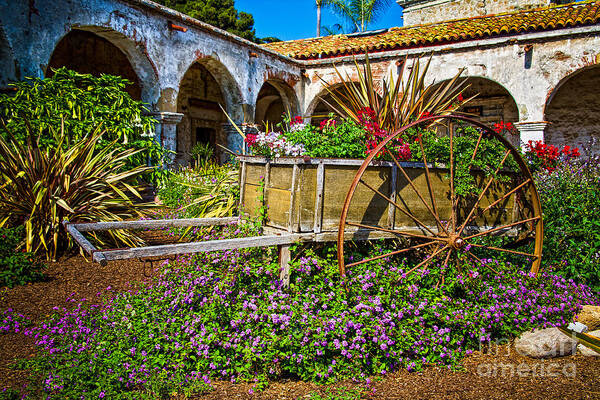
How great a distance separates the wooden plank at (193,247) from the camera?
252cm

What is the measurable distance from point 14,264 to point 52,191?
0.93m

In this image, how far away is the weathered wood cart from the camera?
126 inches

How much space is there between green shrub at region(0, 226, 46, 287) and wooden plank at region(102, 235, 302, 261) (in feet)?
6.45

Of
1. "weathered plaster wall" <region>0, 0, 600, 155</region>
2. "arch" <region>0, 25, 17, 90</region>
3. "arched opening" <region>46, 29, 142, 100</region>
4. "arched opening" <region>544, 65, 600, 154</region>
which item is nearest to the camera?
"arch" <region>0, 25, 17, 90</region>

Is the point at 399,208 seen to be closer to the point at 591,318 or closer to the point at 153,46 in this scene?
the point at 591,318

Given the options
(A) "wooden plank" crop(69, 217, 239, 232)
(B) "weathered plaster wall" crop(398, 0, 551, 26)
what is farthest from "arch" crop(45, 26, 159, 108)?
(B) "weathered plaster wall" crop(398, 0, 551, 26)

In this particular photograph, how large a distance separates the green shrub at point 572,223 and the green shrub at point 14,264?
506 centimetres

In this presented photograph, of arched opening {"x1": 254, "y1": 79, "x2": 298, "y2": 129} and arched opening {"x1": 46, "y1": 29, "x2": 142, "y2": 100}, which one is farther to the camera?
arched opening {"x1": 254, "y1": 79, "x2": 298, "y2": 129}

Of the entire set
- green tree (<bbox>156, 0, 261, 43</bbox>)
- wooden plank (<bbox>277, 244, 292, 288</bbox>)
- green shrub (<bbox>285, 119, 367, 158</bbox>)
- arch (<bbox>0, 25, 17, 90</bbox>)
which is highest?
green tree (<bbox>156, 0, 261, 43</bbox>)

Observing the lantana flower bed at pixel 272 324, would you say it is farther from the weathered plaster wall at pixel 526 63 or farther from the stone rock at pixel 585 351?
the weathered plaster wall at pixel 526 63

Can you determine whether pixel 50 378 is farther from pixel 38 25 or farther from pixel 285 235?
pixel 38 25

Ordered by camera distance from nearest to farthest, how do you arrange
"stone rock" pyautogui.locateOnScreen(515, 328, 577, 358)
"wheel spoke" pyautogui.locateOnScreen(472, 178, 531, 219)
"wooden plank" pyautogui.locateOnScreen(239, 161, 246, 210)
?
"stone rock" pyautogui.locateOnScreen(515, 328, 577, 358) → "wheel spoke" pyautogui.locateOnScreen(472, 178, 531, 219) → "wooden plank" pyautogui.locateOnScreen(239, 161, 246, 210)

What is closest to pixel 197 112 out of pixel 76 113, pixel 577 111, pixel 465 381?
pixel 76 113

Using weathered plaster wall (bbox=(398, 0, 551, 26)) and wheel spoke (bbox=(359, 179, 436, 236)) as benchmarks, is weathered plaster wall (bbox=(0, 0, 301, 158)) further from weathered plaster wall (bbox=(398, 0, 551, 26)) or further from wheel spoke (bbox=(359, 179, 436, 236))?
weathered plaster wall (bbox=(398, 0, 551, 26))
